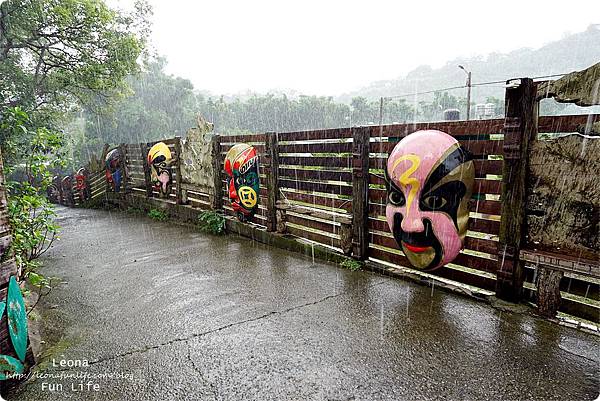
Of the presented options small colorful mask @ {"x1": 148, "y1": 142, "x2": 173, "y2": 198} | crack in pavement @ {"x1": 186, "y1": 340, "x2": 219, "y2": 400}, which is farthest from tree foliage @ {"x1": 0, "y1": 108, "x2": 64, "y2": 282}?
small colorful mask @ {"x1": 148, "y1": 142, "x2": 173, "y2": 198}

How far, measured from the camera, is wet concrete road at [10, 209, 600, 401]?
268 cm

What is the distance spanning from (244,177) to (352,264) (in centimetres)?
299

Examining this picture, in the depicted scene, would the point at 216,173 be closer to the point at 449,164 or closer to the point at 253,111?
the point at 449,164

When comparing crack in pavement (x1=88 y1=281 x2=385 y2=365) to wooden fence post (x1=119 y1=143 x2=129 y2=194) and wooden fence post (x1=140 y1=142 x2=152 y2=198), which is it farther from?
wooden fence post (x1=119 y1=143 x2=129 y2=194)

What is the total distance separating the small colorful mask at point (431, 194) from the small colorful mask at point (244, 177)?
11.5 ft

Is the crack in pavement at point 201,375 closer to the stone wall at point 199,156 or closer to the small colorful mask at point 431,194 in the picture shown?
the small colorful mask at point 431,194

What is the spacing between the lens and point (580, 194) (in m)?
3.29

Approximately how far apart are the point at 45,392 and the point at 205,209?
6659mm

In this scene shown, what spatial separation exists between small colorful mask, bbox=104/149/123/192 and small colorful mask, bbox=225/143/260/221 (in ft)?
24.0

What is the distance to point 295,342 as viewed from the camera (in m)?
3.35

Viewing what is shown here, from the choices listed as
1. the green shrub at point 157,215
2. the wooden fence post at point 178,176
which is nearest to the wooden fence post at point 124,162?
the green shrub at point 157,215

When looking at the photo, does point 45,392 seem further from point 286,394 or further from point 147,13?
point 147,13


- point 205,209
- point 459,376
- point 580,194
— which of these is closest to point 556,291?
point 580,194

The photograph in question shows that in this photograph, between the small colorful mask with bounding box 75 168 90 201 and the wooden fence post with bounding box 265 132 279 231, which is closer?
the wooden fence post with bounding box 265 132 279 231
